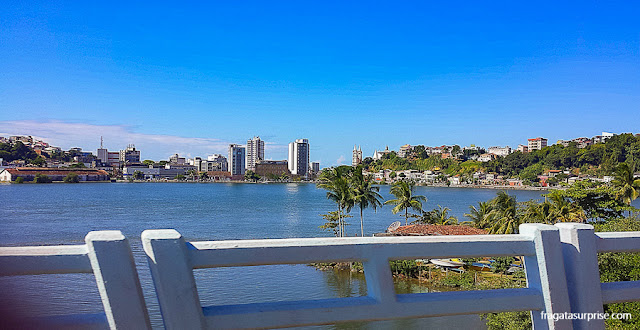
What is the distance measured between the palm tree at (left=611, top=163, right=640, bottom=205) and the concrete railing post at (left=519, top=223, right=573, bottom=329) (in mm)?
42176

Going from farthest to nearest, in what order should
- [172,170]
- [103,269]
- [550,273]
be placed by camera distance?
[172,170], [550,273], [103,269]

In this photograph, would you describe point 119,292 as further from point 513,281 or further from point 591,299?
point 513,281

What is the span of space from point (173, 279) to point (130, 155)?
664 ft

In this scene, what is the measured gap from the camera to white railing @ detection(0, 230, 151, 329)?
1.77m

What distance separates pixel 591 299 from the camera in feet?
8.04

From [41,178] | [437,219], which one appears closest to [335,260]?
[437,219]

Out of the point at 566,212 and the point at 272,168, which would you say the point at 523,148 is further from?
Answer: the point at 566,212

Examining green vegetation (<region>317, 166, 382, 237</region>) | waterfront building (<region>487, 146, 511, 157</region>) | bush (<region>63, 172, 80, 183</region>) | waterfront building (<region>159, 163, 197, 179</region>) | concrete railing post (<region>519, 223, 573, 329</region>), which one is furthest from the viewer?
waterfront building (<region>487, 146, 511, 157</region>)

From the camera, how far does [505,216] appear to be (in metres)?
30.1

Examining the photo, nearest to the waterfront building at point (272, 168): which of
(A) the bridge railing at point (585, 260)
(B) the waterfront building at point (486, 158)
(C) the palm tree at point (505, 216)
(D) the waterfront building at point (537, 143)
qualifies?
(B) the waterfront building at point (486, 158)

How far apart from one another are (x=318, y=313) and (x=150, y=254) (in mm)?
763

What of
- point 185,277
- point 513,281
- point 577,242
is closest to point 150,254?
point 185,277

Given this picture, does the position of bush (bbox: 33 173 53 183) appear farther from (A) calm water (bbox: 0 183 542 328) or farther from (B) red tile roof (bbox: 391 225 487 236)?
(B) red tile roof (bbox: 391 225 487 236)

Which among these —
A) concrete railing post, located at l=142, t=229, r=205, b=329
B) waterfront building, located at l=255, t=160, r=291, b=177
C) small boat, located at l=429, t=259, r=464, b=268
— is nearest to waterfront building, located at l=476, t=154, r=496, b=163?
waterfront building, located at l=255, t=160, r=291, b=177
